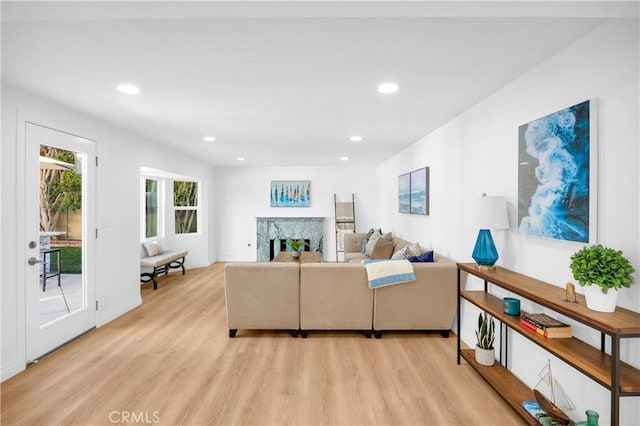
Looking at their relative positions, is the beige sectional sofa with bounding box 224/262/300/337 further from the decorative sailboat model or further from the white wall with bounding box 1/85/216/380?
the decorative sailboat model

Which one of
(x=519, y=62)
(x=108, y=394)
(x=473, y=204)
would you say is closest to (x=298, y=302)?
(x=108, y=394)

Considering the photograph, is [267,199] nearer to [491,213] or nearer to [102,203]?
[102,203]

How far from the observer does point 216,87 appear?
8.16 ft

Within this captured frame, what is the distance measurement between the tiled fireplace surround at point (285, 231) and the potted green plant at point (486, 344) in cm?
496

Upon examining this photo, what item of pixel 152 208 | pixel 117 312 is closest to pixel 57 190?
pixel 117 312

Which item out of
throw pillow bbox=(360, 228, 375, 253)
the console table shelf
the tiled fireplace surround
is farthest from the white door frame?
the tiled fireplace surround

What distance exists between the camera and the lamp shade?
230cm

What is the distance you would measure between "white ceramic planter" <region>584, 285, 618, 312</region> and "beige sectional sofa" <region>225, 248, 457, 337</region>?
1.61m

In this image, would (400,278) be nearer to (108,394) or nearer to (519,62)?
(519,62)

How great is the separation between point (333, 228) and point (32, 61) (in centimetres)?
597

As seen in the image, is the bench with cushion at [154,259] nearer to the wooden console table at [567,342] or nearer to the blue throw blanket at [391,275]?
the blue throw blanket at [391,275]

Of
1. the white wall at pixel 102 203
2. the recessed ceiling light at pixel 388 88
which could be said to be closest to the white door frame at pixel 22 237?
the white wall at pixel 102 203

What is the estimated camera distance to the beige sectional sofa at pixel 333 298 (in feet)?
10.2

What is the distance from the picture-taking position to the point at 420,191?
435 cm
